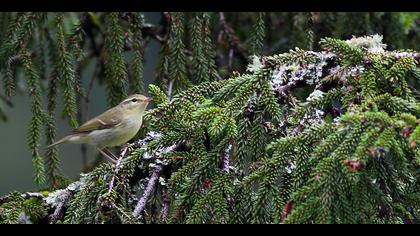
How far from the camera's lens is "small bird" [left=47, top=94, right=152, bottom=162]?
13.4 feet

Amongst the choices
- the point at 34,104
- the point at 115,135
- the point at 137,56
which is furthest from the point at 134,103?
the point at 34,104

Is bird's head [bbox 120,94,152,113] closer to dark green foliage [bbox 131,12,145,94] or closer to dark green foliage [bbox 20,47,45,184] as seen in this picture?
dark green foliage [bbox 131,12,145,94]

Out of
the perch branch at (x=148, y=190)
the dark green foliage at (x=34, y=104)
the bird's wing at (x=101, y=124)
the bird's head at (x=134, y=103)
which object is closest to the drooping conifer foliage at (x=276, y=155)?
the perch branch at (x=148, y=190)

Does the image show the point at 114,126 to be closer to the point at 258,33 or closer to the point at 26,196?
the point at 258,33

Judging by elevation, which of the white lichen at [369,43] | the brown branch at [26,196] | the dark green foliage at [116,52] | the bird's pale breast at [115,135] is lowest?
the brown branch at [26,196]

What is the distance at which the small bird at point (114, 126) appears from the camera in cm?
408

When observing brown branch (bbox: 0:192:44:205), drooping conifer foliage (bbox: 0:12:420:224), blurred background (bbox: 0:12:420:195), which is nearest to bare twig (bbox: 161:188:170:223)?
drooping conifer foliage (bbox: 0:12:420:224)

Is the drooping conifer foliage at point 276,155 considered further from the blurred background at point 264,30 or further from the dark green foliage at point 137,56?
the blurred background at point 264,30

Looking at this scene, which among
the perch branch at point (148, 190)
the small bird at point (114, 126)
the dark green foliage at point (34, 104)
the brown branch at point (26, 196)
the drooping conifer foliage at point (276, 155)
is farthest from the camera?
the small bird at point (114, 126)

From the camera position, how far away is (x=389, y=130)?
2076mm

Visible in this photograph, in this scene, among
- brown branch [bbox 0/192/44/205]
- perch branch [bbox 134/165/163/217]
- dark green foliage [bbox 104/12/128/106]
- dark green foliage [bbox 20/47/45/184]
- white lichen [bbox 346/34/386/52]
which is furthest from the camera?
dark green foliage [bbox 104/12/128/106]

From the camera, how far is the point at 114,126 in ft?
14.3
